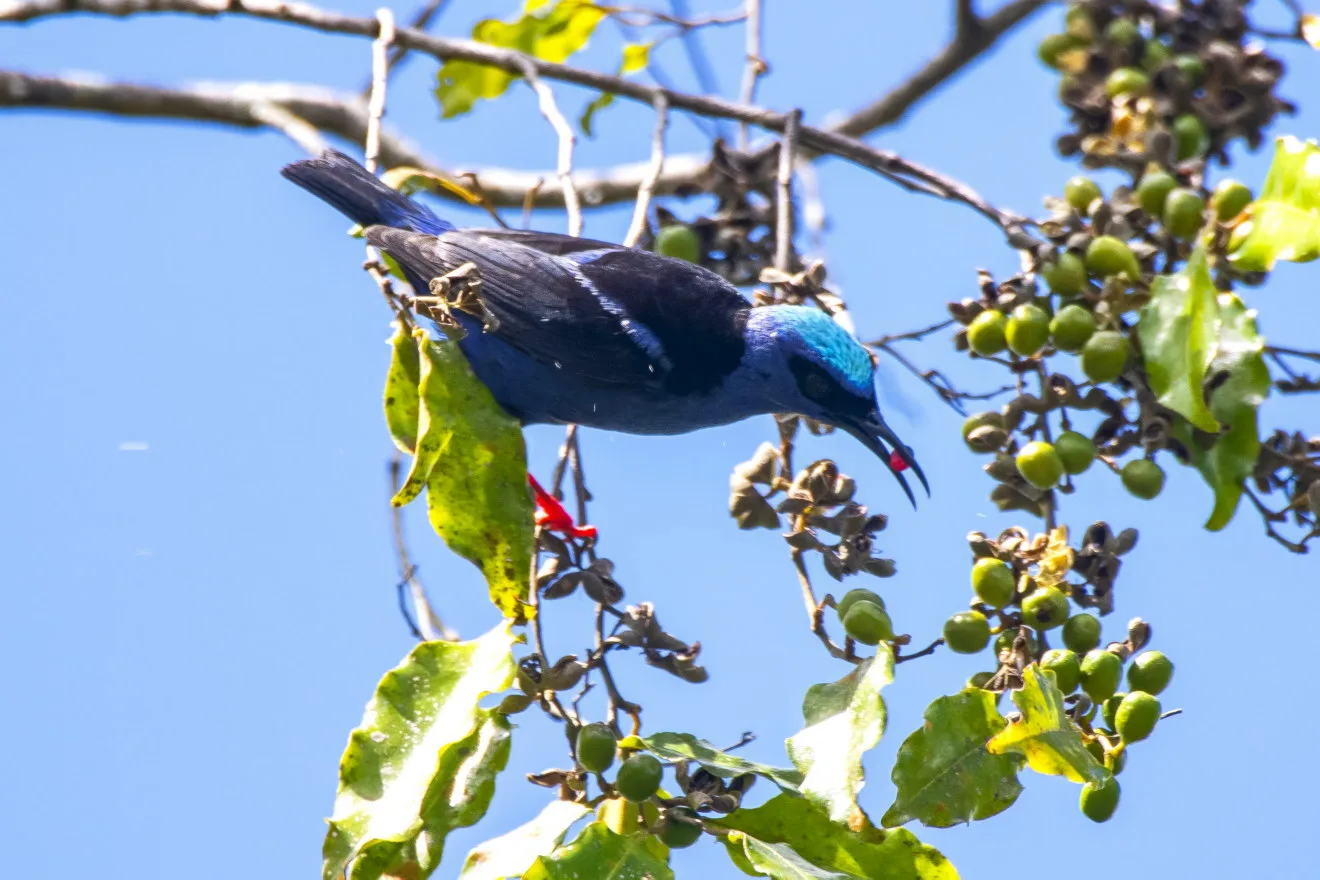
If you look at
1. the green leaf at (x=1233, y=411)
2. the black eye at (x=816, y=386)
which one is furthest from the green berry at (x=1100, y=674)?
the black eye at (x=816, y=386)

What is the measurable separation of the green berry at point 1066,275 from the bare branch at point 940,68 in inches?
120

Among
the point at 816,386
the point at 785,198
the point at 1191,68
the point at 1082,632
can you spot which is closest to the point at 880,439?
the point at 816,386

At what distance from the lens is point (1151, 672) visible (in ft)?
9.41

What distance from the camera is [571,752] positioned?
2.67 m

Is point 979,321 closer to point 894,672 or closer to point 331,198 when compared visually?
point 894,672

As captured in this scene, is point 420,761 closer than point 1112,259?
Yes

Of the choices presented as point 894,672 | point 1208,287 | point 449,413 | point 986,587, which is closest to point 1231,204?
point 1208,287

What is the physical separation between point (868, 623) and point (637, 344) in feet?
4.88

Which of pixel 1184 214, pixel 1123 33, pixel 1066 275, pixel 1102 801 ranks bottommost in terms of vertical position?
pixel 1102 801

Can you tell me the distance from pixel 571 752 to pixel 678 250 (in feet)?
6.57

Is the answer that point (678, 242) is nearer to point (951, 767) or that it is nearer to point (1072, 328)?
point (1072, 328)

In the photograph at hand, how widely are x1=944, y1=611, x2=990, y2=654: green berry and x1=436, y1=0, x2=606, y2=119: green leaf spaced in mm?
3069

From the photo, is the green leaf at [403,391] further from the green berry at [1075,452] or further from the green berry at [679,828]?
the green berry at [1075,452]

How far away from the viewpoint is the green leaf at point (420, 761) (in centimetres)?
247
